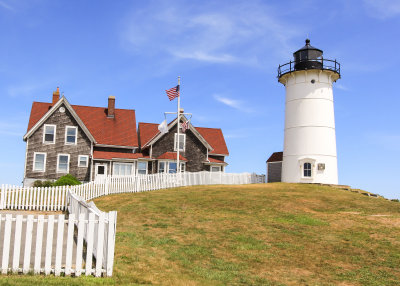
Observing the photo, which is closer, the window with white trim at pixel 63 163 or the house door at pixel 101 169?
the window with white trim at pixel 63 163

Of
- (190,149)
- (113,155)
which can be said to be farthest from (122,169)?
(190,149)

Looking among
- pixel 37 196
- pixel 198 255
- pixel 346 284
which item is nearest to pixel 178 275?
pixel 198 255

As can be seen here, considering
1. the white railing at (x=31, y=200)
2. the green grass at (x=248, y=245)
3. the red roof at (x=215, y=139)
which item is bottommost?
the green grass at (x=248, y=245)

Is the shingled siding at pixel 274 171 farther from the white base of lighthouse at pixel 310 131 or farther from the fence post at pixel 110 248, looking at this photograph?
the fence post at pixel 110 248

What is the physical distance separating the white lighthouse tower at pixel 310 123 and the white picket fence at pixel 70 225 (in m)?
5.58

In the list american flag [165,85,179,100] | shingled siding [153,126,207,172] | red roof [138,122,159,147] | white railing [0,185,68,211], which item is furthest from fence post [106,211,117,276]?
red roof [138,122,159,147]

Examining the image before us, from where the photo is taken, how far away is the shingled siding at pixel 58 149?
3516 centimetres

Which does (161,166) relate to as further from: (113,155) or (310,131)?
(310,131)

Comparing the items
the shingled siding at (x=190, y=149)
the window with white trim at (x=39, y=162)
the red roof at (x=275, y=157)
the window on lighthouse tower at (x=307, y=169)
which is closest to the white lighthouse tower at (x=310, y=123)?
the window on lighthouse tower at (x=307, y=169)

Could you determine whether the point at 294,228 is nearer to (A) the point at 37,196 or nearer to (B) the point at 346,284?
(B) the point at 346,284

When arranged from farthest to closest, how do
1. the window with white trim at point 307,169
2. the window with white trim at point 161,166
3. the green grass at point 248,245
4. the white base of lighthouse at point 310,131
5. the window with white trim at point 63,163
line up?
1. the window with white trim at point 161,166
2. the window with white trim at point 63,163
3. the window with white trim at point 307,169
4. the white base of lighthouse at point 310,131
5. the green grass at point 248,245

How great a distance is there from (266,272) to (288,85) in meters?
28.8

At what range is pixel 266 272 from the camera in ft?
32.0

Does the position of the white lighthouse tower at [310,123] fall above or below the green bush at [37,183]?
above
